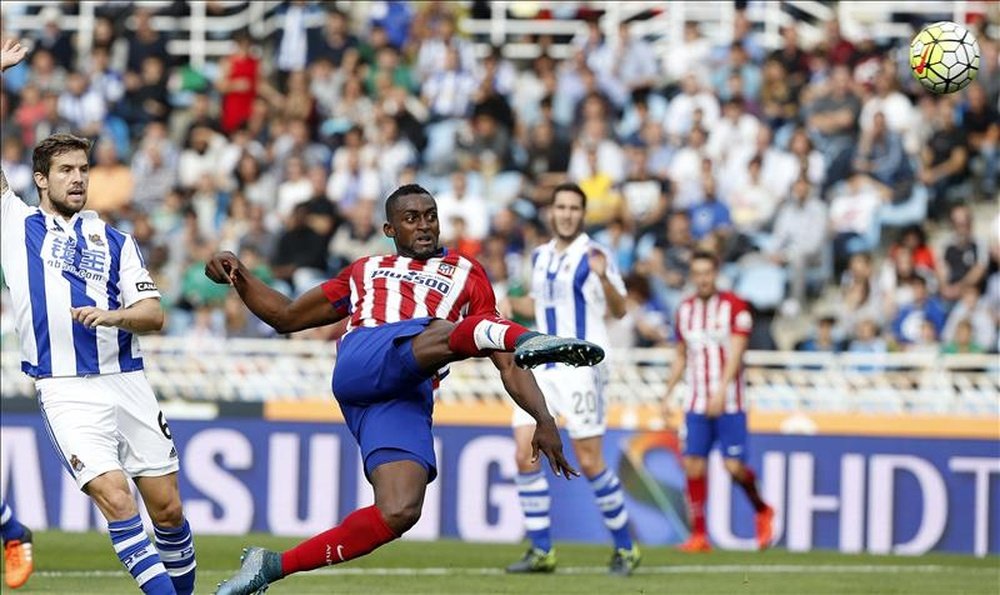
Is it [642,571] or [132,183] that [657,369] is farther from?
[132,183]

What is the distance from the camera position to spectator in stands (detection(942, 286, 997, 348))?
18.8 meters

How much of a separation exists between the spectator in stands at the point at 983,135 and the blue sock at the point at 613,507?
9.07 meters

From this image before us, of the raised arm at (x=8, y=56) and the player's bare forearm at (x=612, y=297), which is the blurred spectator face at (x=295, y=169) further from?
the raised arm at (x=8, y=56)

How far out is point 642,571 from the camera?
45.4 feet

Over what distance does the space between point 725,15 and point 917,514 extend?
8.98 m

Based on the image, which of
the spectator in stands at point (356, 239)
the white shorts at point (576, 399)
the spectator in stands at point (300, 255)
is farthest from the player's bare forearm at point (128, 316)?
the spectator in stands at point (356, 239)

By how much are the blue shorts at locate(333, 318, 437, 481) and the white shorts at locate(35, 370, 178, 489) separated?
3.45 feet

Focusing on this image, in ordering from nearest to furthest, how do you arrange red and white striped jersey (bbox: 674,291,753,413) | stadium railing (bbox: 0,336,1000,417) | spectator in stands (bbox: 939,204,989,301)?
red and white striped jersey (bbox: 674,291,753,413), stadium railing (bbox: 0,336,1000,417), spectator in stands (bbox: 939,204,989,301)

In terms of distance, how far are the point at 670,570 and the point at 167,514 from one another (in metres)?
5.32

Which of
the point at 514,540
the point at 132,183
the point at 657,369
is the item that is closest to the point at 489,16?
the point at 132,183

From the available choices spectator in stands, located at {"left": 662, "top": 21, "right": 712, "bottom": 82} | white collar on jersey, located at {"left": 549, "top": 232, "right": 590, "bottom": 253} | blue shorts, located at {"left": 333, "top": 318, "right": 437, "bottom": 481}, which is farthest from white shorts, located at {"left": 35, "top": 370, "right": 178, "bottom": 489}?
spectator in stands, located at {"left": 662, "top": 21, "right": 712, "bottom": 82}

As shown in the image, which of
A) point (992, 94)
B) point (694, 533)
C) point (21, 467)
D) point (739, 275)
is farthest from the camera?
point (992, 94)

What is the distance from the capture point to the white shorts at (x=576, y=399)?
1367cm

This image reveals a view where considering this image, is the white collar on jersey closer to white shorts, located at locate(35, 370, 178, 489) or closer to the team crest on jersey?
the team crest on jersey
